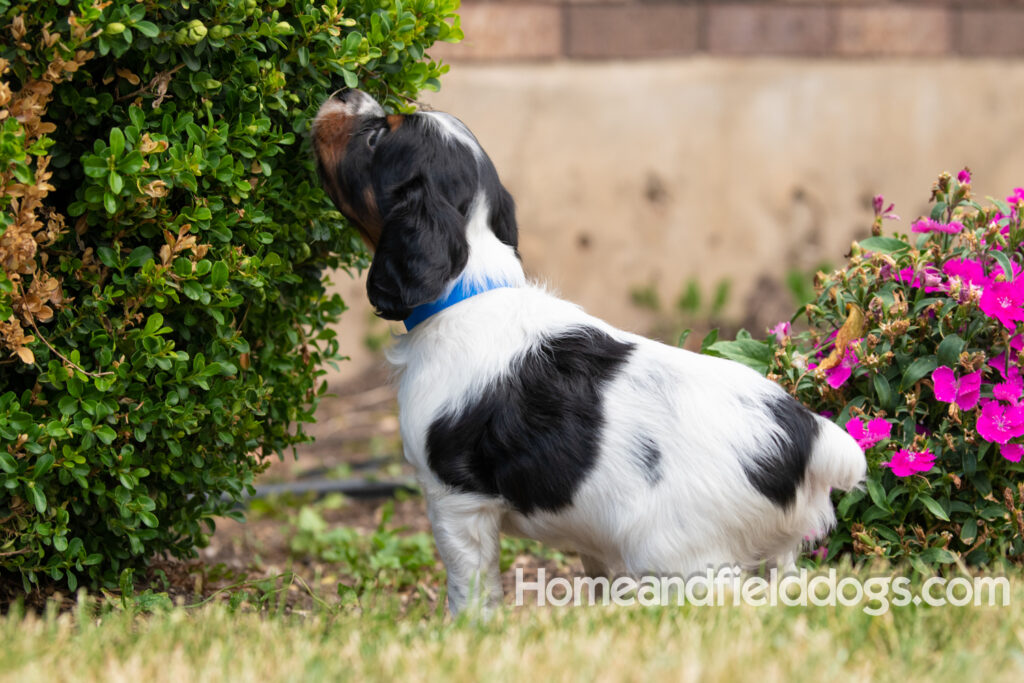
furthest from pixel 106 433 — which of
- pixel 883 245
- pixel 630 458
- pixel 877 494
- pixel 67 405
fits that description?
pixel 883 245

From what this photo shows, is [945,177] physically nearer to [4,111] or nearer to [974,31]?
[4,111]

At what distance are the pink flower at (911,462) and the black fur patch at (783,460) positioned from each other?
0.52 metres

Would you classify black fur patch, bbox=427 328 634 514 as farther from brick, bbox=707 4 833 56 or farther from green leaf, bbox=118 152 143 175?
brick, bbox=707 4 833 56

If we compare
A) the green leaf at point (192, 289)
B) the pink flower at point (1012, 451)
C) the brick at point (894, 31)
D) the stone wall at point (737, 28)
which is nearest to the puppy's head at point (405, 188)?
the green leaf at point (192, 289)

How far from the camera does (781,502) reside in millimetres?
2992

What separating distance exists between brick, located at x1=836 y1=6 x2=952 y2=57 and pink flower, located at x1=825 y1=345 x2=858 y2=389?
18.1 feet

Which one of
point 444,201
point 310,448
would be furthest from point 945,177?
point 310,448

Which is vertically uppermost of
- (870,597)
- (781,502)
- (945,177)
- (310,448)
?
(945,177)

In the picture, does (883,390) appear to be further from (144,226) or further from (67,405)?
(67,405)

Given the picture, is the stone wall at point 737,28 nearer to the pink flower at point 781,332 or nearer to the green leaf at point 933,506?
the pink flower at point 781,332

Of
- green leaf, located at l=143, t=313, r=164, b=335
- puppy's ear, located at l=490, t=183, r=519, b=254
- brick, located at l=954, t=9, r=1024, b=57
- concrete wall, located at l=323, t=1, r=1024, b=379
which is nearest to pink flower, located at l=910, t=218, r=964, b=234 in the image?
puppy's ear, located at l=490, t=183, r=519, b=254

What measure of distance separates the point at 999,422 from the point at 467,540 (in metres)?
1.60

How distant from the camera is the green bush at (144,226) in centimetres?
302

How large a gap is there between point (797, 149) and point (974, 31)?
5.59 feet
